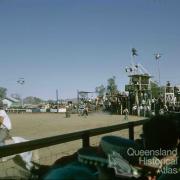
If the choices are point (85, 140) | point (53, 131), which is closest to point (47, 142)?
point (85, 140)

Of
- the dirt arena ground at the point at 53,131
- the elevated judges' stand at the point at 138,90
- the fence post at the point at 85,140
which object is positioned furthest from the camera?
the elevated judges' stand at the point at 138,90

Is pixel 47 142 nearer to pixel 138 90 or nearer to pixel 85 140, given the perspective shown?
pixel 85 140

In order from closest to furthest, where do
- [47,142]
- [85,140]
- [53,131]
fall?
[47,142], [85,140], [53,131]

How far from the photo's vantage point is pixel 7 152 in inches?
149

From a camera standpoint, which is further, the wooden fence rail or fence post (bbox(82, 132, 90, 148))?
fence post (bbox(82, 132, 90, 148))

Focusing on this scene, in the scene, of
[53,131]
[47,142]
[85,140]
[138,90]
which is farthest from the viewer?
[138,90]

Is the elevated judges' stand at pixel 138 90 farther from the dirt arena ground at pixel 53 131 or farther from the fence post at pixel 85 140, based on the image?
the fence post at pixel 85 140

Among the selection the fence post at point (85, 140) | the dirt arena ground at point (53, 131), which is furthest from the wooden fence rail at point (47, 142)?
the dirt arena ground at point (53, 131)

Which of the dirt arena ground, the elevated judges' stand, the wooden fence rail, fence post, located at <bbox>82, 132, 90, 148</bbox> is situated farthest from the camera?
the elevated judges' stand

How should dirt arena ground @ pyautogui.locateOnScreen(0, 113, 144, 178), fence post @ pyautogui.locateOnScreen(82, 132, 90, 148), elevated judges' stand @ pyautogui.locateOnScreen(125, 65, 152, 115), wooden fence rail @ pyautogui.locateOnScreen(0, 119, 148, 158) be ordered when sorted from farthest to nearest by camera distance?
1. elevated judges' stand @ pyautogui.locateOnScreen(125, 65, 152, 115)
2. dirt arena ground @ pyautogui.locateOnScreen(0, 113, 144, 178)
3. fence post @ pyautogui.locateOnScreen(82, 132, 90, 148)
4. wooden fence rail @ pyautogui.locateOnScreen(0, 119, 148, 158)

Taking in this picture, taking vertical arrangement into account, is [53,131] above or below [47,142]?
below

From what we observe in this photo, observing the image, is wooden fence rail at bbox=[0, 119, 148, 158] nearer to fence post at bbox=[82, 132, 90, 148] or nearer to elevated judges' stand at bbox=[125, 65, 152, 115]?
fence post at bbox=[82, 132, 90, 148]

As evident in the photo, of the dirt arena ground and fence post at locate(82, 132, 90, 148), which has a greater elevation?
fence post at locate(82, 132, 90, 148)

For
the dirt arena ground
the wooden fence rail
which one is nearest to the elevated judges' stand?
the dirt arena ground
